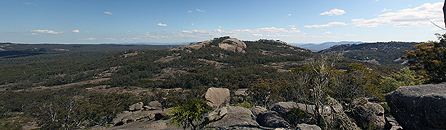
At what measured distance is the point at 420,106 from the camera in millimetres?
8680

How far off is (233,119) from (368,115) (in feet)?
37.6

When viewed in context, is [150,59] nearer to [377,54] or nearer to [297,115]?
[297,115]

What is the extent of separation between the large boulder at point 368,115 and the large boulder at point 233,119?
8.37 metres

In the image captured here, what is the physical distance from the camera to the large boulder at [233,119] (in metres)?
14.7

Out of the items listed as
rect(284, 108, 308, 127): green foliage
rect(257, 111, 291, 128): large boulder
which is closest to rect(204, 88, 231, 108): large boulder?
rect(257, 111, 291, 128): large boulder

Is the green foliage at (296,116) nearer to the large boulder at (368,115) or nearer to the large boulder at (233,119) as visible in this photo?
the large boulder at (233,119)

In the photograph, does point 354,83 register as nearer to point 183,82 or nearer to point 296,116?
point 296,116

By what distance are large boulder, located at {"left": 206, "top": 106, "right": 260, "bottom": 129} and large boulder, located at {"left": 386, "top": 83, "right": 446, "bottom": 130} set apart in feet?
31.3

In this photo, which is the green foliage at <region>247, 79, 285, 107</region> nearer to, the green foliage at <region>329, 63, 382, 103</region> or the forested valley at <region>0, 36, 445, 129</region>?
the forested valley at <region>0, 36, 445, 129</region>

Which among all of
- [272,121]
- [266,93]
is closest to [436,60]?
[272,121]

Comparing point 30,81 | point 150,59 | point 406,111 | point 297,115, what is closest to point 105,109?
point 297,115

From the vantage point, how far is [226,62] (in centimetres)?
13788

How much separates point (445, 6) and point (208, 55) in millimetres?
144521

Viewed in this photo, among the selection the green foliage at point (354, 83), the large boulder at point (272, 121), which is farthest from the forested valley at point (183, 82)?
the large boulder at point (272, 121)
